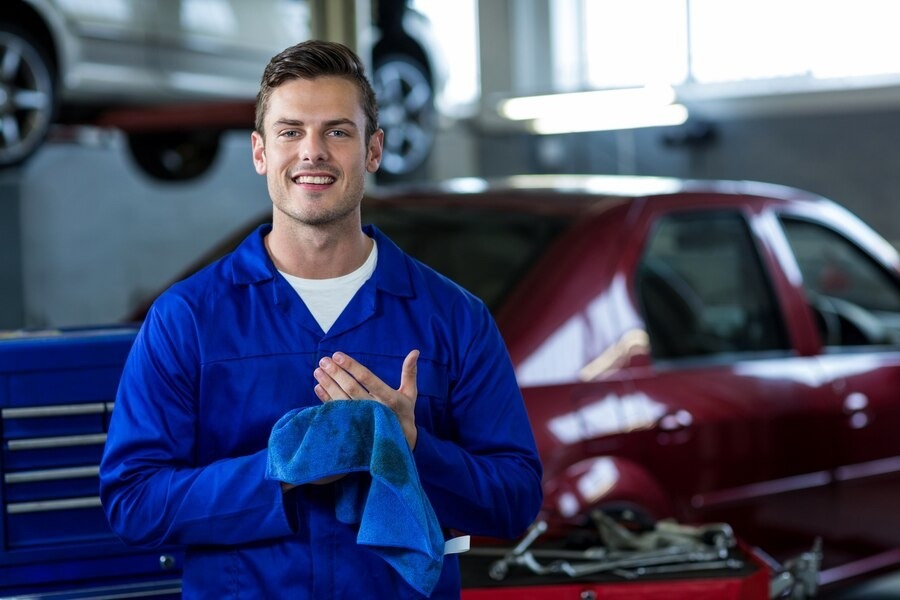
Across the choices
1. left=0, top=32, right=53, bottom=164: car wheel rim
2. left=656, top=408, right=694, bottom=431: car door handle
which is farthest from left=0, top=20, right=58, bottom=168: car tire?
left=656, top=408, right=694, bottom=431: car door handle

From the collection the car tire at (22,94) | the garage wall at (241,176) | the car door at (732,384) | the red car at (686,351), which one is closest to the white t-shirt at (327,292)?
the red car at (686,351)

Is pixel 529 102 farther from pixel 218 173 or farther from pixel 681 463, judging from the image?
pixel 681 463

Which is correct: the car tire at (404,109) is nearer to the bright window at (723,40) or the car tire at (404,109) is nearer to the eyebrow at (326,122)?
the bright window at (723,40)

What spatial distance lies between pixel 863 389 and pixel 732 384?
654 millimetres

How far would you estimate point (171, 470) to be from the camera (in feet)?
6.16

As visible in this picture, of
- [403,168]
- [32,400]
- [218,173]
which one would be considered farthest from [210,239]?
[32,400]

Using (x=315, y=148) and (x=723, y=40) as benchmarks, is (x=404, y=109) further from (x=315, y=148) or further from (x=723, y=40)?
(x=315, y=148)

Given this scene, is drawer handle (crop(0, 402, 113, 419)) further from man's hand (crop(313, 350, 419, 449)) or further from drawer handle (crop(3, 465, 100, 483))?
man's hand (crop(313, 350, 419, 449))

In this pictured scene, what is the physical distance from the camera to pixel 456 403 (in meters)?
2.02

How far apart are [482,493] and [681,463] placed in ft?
5.33

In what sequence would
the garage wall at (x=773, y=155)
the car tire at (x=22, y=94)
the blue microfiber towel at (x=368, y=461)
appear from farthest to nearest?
the garage wall at (x=773, y=155) → the car tire at (x=22, y=94) → the blue microfiber towel at (x=368, y=461)

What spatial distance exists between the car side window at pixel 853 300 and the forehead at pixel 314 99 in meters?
2.61

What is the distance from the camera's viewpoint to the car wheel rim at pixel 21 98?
222 inches

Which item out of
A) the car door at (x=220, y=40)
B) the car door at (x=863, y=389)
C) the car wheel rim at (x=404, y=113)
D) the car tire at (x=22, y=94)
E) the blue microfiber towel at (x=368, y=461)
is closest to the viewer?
the blue microfiber towel at (x=368, y=461)
